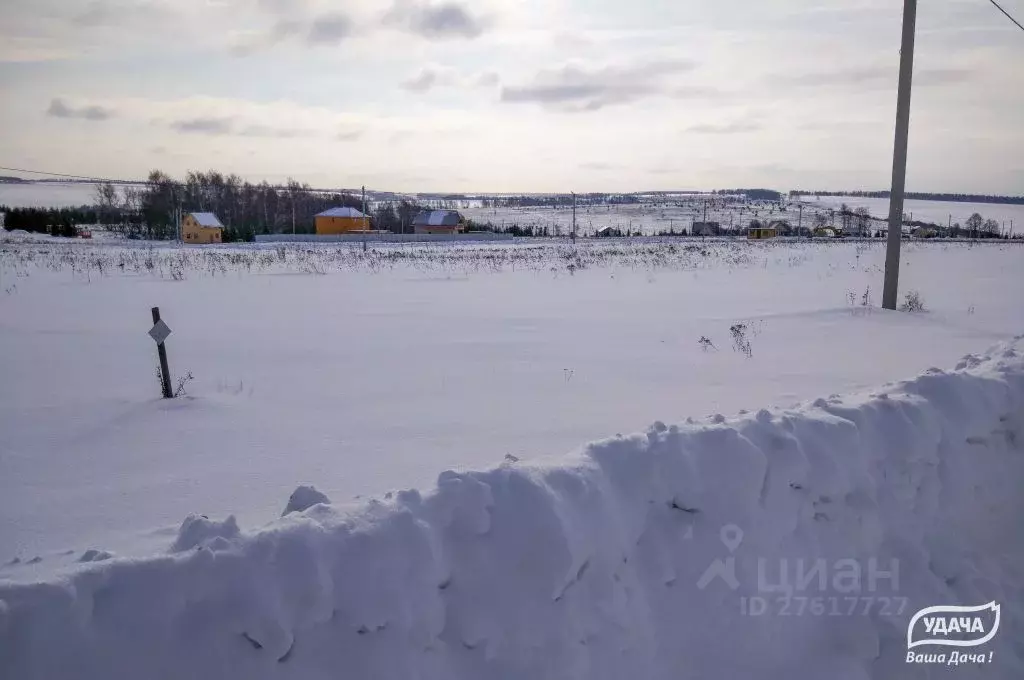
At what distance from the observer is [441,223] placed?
2894 inches

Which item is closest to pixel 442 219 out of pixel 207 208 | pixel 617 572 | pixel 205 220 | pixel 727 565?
pixel 205 220

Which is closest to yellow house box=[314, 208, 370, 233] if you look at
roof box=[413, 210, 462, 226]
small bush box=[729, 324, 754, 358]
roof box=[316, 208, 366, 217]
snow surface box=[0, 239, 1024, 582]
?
roof box=[316, 208, 366, 217]

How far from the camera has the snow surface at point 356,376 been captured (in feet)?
16.2

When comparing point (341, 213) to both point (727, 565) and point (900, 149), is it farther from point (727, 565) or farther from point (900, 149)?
point (727, 565)

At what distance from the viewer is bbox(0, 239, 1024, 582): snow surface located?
16.2 feet

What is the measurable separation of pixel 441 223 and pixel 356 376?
66595 millimetres

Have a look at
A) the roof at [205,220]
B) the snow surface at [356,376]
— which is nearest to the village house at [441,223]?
the roof at [205,220]

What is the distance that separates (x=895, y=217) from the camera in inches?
532

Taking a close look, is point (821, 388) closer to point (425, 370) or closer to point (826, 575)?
point (826, 575)

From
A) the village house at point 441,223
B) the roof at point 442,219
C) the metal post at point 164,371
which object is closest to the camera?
the metal post at point 164,371

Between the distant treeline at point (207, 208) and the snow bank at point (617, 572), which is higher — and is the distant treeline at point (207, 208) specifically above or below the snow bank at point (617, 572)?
above

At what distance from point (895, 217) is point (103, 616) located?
14.7 meters

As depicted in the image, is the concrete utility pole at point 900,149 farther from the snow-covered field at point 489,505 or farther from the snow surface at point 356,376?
the snow-covered field at point 489,505

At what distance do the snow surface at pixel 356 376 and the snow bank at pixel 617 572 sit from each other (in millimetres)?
584
